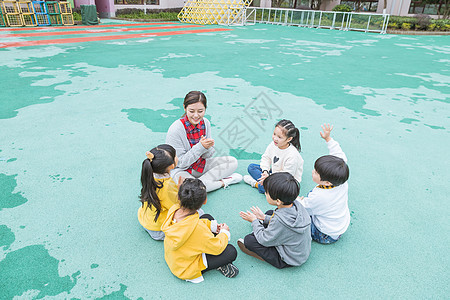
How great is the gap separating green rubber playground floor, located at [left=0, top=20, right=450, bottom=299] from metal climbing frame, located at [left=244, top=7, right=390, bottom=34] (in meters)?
8.83

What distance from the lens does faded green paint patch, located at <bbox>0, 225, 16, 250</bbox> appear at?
1778 mm

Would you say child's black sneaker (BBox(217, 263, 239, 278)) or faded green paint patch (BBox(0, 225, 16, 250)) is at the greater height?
faded green paint patch (BBox(0, 225, 16, 250))

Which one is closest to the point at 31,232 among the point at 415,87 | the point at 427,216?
the point at 427,216

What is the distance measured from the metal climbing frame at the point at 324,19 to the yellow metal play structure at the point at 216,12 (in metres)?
1.51

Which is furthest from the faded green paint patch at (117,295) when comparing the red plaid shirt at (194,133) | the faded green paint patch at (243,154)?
the faded green paint patch at (243,154)

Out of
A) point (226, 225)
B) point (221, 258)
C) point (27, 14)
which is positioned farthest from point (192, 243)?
point (27, 14)

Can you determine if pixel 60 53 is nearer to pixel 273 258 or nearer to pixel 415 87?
pixel 273 258

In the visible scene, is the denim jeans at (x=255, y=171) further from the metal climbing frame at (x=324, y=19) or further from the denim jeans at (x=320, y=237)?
the metal climbing frame at (x=324, y=19)

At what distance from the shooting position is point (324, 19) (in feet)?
48.3

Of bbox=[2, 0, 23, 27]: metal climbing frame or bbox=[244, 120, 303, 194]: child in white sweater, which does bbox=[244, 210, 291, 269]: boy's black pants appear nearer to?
bbox=[244, 120, 303, 194]: child in white sweater

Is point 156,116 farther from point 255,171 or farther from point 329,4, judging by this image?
point 329,4

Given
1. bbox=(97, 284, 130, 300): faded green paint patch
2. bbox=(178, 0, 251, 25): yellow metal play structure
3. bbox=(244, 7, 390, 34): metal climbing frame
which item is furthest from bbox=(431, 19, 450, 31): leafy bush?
bbox=(97, 284, 130, 300): faded green paint patch

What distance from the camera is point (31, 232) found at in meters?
1.88

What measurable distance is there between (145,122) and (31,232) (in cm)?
193
